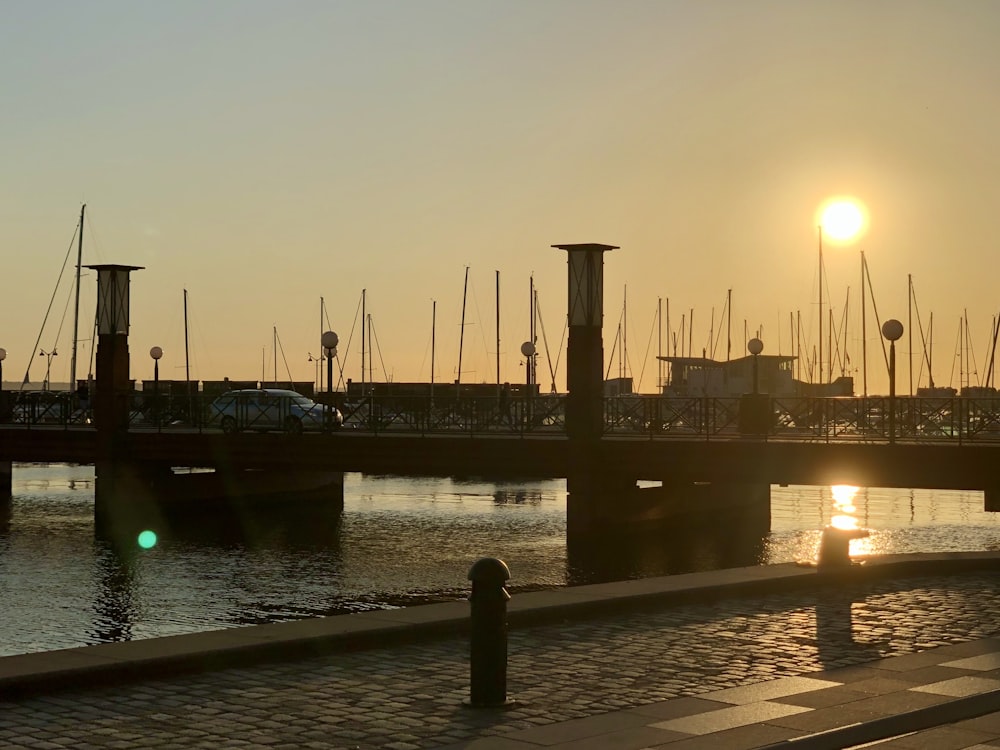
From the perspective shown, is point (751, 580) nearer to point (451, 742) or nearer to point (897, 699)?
point (897, 699)

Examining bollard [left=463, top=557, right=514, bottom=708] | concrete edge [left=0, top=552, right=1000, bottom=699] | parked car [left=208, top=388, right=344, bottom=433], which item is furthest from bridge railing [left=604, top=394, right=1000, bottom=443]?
bollard [left=463, top=557, right=514, bottom=708]

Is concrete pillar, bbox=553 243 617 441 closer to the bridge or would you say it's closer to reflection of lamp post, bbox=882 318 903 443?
the bridge

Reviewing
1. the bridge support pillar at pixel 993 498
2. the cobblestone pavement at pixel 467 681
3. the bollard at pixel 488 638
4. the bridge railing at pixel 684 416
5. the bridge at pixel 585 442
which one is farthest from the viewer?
the bridge railing at pixel 684 416

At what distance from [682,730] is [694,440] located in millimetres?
29134

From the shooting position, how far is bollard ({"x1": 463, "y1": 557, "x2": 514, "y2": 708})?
929 centimetres

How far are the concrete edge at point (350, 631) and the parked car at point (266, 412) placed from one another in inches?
1187

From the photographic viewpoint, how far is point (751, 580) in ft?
49.9

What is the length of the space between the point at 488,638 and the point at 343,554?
2612 cm

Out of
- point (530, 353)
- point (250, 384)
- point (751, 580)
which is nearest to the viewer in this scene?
point (751, 580)

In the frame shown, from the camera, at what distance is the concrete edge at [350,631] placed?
32.1ft

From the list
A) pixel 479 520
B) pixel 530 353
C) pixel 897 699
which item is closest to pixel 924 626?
pixel 897 699

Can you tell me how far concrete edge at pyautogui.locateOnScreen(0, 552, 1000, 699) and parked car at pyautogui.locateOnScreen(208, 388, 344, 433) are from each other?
98.9ft

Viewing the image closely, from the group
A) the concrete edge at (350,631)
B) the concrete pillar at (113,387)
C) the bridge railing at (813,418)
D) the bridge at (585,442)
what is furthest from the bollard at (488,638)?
the concrete pillar at (113,387)

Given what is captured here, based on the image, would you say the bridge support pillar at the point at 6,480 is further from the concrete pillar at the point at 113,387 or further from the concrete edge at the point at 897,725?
the concrete edge at the point at 897,725
